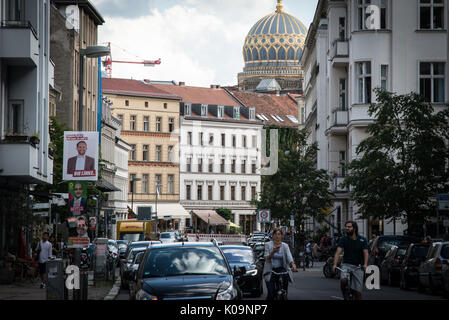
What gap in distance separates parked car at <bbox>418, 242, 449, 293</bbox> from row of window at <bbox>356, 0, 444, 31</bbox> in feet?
93.4

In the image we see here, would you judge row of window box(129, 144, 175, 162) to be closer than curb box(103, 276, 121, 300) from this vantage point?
No

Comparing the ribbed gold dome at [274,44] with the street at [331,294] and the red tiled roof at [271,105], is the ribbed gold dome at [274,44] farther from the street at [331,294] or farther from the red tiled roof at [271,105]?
the street at [331,294]

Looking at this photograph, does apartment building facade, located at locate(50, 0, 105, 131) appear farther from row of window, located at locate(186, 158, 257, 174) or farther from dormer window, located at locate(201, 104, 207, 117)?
dormer window, located at locate(201, 104, 207, 117)

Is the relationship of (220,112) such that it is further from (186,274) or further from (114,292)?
(186,274)

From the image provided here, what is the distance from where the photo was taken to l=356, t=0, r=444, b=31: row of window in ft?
185

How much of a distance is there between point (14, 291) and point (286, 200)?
128ft

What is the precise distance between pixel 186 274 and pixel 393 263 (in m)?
19.8

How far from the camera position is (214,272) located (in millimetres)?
16984

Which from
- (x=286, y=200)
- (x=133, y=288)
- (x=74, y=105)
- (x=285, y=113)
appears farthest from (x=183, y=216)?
(x=133, y=288)

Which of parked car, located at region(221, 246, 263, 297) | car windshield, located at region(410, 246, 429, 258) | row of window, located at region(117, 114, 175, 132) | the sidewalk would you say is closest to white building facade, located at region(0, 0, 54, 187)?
the sidewalk

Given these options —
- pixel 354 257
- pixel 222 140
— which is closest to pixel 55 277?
pixel 354 257

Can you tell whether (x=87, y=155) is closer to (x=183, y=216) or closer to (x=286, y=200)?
(x=286, y=200)

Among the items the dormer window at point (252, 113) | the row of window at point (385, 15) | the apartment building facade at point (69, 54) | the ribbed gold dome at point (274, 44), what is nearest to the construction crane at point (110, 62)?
the ribbed gold dome at point (274, 44)

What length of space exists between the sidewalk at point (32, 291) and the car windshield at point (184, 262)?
7689 millimetres
